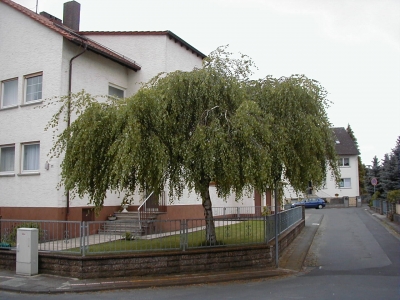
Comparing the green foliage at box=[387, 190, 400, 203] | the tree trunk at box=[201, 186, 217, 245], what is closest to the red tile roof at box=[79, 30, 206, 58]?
the tree trunk at box=[201, 186, 217, 245]

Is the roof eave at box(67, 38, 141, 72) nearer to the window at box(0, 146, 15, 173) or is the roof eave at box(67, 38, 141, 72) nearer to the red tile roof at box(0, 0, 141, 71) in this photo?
the red tile roof at box(0, 0, 141, 71)

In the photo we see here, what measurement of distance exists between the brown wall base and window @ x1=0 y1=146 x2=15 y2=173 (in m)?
6.46

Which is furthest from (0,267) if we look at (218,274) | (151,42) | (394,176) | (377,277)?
(394,176)

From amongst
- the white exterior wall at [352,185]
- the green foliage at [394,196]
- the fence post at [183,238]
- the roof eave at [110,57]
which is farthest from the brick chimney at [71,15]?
the white exterior wall at [352,185]

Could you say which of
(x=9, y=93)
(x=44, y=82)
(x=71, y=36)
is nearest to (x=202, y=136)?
(x=71, y=36)

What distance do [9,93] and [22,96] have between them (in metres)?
1.17

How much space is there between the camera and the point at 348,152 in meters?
55.2

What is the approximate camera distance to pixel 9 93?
17.8 m

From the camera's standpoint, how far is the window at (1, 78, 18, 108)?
17609 millimetres

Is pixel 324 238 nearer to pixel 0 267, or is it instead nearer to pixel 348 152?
pixel 0 267

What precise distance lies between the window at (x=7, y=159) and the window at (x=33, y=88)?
2183mm

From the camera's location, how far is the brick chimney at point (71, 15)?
21.3 meters

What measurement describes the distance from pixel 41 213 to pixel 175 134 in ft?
26.2

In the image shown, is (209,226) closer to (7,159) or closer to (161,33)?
(7,159)
